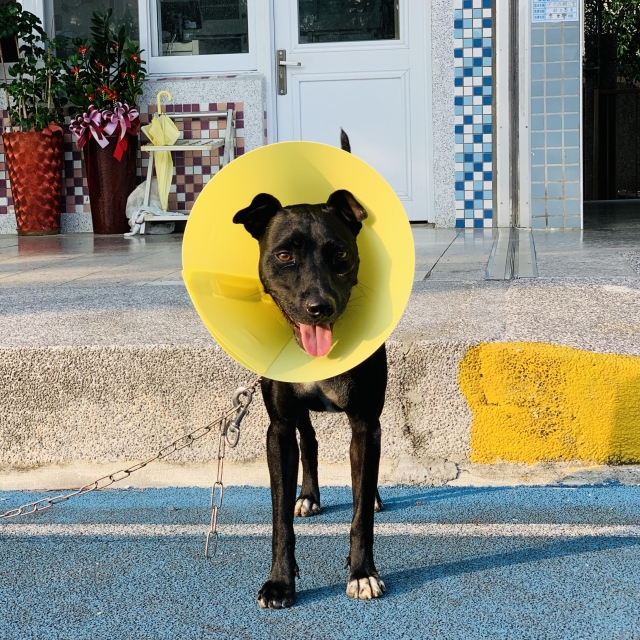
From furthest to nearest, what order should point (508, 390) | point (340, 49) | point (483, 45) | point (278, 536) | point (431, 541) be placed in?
point (340, 49), point (483, 45), point (508, 390), point (431, 541), point (278, 536)

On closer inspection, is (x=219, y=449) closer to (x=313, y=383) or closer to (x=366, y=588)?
(x=313, y=383)

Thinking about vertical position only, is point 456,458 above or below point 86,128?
below

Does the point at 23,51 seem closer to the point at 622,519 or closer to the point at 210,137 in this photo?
the point at 210,137

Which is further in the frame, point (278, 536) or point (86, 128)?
point (86, 128)

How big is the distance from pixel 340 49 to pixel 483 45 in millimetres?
1203

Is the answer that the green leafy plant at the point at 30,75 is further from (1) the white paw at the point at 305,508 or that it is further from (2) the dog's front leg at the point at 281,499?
(2) the dog's front leg at the point at 281,499

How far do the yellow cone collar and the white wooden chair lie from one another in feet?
17.6

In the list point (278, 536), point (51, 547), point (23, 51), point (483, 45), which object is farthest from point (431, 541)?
point (23, 51)

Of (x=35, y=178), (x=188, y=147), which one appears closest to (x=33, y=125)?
(x=35, y=178)

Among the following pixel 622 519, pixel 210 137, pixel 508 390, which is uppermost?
pixel 210 137

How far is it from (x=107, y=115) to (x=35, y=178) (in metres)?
0.85

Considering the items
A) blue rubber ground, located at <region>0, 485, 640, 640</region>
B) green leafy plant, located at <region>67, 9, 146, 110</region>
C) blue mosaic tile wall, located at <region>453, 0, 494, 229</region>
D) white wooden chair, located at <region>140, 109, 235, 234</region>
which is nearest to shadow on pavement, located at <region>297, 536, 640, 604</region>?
blue rubber ground, located at <region>0, 485, 640, 640</region>

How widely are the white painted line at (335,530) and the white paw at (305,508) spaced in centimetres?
9

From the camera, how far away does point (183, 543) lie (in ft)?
9.23
